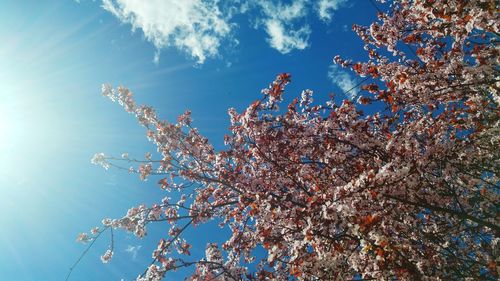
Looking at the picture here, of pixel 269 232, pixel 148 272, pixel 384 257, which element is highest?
pixel 269 232

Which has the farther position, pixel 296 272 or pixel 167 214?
pixel 167 214

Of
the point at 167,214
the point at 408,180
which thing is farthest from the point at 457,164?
the point at 167,214

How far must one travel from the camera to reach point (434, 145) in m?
8.41

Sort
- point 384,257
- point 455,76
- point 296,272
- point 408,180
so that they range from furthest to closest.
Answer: point 455,76 → point 296,272 → point 408,180 → point 384,257

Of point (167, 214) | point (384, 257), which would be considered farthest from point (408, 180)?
point (167, 214)

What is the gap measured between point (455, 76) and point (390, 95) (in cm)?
151

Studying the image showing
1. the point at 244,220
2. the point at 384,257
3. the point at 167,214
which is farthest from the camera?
the point at 244,220

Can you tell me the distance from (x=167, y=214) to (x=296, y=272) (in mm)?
4288

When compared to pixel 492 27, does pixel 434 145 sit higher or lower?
lower

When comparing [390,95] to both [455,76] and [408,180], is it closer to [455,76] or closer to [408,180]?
[455,76]

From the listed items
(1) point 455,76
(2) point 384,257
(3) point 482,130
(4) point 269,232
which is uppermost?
(1) point 455,76

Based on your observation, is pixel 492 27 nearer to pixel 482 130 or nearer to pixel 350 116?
pixel 482 130

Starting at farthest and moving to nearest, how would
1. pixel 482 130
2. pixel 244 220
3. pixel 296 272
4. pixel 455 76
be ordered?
pixel 244 220 → pixel 482 130 → pixel 455 76 → pixel 296 272

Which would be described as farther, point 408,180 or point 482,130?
point 482,130
